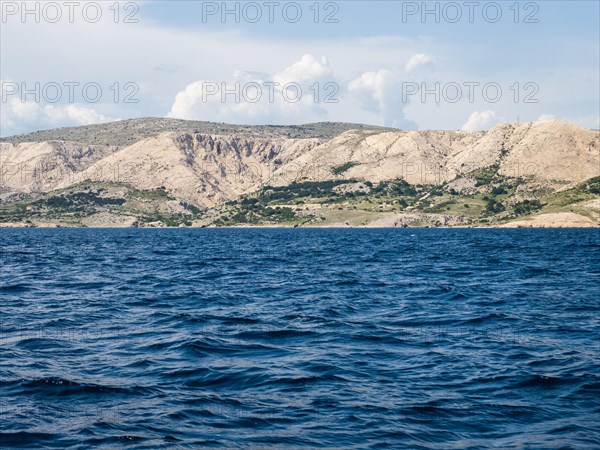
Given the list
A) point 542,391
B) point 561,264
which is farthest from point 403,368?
point 561,264

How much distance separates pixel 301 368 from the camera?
26.7 metres

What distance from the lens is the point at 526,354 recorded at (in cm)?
2905

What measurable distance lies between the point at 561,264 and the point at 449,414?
6900 centimetres

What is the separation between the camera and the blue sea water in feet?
62.5

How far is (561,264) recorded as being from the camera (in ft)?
273

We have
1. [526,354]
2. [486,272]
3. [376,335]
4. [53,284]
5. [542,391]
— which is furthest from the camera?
[486,272]

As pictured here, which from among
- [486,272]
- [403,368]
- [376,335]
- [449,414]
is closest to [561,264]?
[486,272]

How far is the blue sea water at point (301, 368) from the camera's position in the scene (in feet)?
62.5

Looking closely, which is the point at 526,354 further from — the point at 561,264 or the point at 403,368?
the point at 561,264

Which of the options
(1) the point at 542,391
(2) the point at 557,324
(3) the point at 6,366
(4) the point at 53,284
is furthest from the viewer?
(4) the point at 53,284

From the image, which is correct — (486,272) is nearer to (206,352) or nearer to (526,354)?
(526,354)

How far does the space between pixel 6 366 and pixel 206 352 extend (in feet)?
27.5

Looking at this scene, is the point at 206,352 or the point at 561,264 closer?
the point at 206,352

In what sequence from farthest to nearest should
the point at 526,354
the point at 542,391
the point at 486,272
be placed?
the point at 486,272 → the point at 526,354 → the point at 542,391
